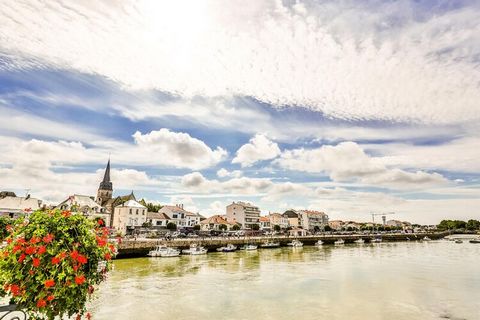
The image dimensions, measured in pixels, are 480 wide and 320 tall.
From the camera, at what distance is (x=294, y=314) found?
1967 cm

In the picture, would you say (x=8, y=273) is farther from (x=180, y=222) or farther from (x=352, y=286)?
(x=180, y=222)

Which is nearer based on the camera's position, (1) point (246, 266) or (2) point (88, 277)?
(2) point (88, 277)

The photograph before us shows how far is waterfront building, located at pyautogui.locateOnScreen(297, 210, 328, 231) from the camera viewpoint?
155875mm

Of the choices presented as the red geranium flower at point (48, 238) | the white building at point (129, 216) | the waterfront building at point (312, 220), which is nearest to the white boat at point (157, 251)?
the white building at point (129, 216)

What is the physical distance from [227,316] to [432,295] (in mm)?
19929

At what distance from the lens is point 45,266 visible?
539 centimetres

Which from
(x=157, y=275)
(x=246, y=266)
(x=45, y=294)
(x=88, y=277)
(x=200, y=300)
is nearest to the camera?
(x=45, y=294)

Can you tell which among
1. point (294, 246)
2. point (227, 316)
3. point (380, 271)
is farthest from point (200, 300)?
point (294, 246)

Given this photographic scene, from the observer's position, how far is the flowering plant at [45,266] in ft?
17.2

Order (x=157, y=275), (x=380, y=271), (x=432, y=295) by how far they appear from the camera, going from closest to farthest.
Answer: (x=432, y=295)
(x=157, y=275)
(x=380, y=271)

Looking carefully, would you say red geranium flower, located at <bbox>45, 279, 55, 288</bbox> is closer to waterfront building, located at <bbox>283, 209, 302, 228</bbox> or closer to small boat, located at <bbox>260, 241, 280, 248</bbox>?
small boat, located at <bbox>260, 241, 280, 248</bbox>

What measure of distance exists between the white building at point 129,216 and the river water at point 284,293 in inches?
1791

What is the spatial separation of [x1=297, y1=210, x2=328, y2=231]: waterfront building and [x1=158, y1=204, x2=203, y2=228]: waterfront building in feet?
229

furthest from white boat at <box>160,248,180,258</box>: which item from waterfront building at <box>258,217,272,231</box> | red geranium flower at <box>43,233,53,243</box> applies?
waterfront building at <box>258,217,272,231</box>
